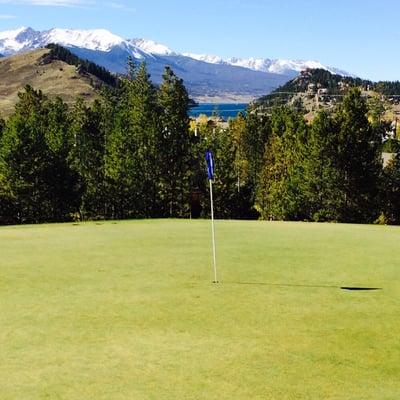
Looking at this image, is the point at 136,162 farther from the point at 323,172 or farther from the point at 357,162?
the point at 357,162

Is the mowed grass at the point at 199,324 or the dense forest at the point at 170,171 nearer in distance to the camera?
the mowed grass at the point at 199,324

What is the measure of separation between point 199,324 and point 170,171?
56541mm

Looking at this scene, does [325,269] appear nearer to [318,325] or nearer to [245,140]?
[318,325]

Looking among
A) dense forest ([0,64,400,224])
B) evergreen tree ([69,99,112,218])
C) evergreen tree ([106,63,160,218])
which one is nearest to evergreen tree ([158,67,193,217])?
dense forest ([0,64,400,224])

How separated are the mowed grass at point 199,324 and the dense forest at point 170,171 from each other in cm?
4355

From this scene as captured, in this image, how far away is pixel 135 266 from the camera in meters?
16.8

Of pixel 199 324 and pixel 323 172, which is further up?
pixel 323 172

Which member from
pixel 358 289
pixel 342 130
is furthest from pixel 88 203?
pixel 358 289

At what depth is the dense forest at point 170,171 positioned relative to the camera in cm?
6159

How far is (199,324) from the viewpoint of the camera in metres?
10.9

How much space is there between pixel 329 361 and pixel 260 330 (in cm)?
179

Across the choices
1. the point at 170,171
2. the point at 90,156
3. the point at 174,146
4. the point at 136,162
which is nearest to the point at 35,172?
the point at 90,156

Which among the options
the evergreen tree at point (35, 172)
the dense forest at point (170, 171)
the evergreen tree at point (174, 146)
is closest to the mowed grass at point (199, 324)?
the dense forest at point (170, 171)

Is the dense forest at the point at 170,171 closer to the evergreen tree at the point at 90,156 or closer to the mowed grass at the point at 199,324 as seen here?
the evergreen tree at the point at 90,156
